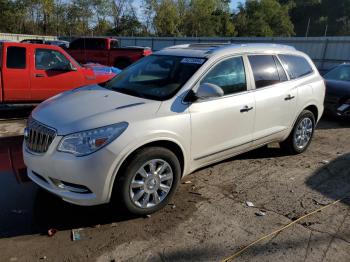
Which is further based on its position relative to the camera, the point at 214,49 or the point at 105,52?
the point at 105,52

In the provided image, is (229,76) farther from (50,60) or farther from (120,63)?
(120,63)

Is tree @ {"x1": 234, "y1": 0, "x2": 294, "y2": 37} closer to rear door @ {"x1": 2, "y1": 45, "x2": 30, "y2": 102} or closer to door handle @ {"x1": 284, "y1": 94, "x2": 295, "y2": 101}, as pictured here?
rear door @ {"x1": 2, "y1": 45, "x2": 30, "y2": 102}

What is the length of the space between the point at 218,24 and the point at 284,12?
57.5ft

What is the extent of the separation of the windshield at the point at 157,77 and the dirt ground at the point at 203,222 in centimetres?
131

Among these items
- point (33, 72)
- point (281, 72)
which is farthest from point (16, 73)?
point (281, 72)

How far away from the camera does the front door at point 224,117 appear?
4453 mm

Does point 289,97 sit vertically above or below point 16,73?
above

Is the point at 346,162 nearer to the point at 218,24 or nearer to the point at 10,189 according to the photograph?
the point at 10,189

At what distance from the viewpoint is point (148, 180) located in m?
4.05

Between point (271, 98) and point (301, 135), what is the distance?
1345 mm

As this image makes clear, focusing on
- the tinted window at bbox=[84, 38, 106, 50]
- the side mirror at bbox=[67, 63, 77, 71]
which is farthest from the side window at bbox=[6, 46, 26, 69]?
the tinted window at bbox=[84, 38, 106, 50]

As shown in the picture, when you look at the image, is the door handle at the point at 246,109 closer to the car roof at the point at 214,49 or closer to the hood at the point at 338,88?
the car roof at the point at 214,49

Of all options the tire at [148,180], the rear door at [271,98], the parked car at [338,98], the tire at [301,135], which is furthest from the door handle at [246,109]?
the parked car at [338,98]

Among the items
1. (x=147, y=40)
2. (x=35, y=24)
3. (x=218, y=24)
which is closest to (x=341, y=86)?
(x=147, y=40)
